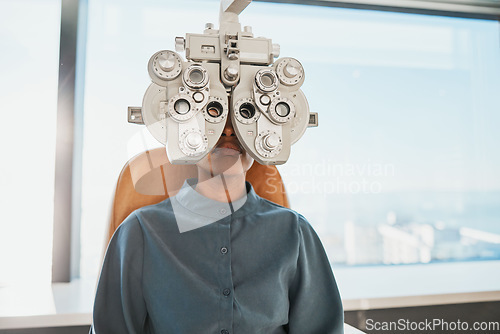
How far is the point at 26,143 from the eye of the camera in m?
1.38

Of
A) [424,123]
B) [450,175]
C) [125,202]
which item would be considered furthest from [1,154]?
[450,175]

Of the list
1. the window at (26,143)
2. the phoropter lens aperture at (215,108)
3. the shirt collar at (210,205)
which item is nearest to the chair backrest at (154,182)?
the shirt collar at (210,205)

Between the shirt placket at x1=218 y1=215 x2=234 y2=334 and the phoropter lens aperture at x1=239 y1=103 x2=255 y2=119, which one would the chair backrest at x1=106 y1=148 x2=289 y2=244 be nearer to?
the shirt placket at x1=218 y1=215 x2=234 y2=334

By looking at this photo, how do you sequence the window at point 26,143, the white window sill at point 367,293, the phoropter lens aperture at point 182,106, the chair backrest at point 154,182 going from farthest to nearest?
the window at point 26,143
the white window sill at point 367,293
the chair backrest at point 154,182
the phoropter lens aperture at point 182,106

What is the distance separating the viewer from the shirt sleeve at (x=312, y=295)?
28.4 inches

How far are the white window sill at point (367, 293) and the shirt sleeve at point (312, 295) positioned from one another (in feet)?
1.89

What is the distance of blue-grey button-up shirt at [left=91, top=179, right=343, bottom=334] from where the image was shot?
2.16ft

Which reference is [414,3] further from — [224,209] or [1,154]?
[1,154]

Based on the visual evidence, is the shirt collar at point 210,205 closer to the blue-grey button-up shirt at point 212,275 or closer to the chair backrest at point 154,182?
the blue-grey button-up shirt at point 212,275

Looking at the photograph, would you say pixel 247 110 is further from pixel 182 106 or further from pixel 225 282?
pixel 225 282

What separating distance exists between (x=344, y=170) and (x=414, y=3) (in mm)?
863

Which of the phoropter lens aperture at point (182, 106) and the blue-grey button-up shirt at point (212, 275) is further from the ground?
the phoropter lens aperture at point (182, 106)

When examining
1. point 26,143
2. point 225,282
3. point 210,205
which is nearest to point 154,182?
point 210,205

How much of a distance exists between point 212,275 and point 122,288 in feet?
0.53
